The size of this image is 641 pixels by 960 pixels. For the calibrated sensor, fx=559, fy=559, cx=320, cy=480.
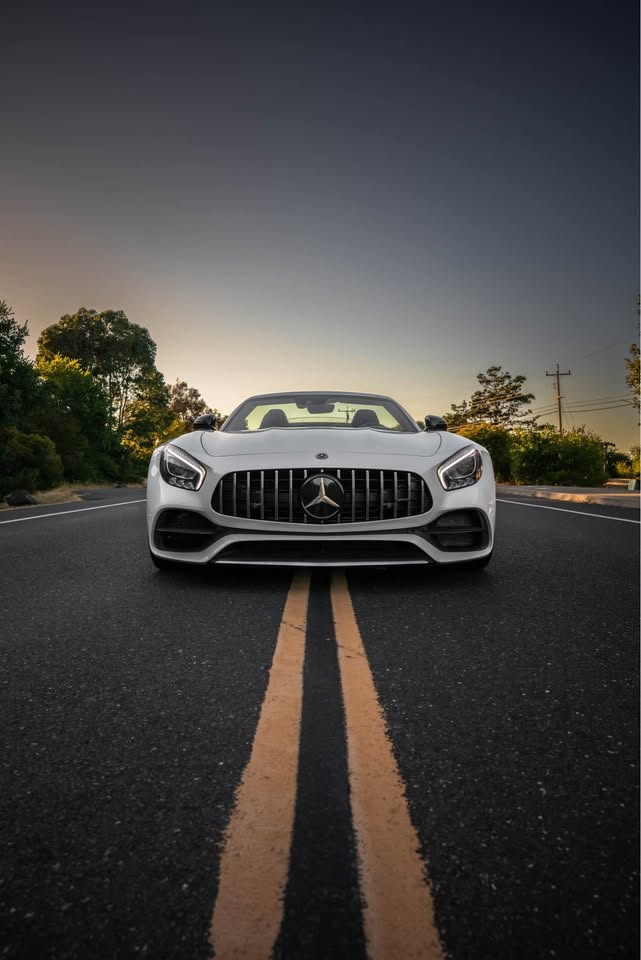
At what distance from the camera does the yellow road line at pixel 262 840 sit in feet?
3.02

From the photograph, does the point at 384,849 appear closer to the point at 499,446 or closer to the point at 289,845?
the point at 289,845

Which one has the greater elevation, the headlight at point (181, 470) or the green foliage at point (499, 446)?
the green foliage at point (499, 446)

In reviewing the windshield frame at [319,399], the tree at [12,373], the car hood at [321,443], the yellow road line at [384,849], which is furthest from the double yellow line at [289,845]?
the tree at [12,373]

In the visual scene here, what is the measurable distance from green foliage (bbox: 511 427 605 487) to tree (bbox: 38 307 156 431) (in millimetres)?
32207

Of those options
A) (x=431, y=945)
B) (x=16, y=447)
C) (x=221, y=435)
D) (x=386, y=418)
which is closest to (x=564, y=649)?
(x=431, y=945)

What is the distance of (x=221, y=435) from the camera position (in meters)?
4.13

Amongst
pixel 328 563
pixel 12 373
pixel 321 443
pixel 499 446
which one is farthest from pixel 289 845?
pixel 499 446

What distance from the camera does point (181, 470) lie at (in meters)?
3.51

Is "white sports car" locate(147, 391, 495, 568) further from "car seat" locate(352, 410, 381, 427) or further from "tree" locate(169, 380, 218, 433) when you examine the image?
"tree" locate(169, 380, 218, 433)

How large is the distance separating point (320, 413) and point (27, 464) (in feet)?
74.3

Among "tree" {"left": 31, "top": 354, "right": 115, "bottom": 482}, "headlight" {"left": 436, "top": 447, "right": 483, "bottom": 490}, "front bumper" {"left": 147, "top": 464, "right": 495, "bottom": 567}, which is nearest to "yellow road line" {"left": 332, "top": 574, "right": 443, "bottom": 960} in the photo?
"front bumper" {"left": 147, "top": 464, "right": 495, "bottom": 567}

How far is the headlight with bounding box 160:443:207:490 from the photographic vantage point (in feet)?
11.3

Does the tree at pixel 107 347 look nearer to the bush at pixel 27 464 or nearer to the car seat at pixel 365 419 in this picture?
the bush at pixel 27 464

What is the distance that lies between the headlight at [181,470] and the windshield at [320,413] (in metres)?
1.23
